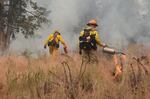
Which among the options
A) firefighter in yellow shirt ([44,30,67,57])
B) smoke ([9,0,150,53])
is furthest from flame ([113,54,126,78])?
smoke ([9,0,150,53])

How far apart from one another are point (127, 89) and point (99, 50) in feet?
18.8

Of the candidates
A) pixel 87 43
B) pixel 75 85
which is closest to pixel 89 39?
pixel 87 43

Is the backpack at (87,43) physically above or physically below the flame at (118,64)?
above

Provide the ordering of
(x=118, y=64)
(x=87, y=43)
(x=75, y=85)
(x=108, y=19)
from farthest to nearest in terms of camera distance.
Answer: (x=108, y=19)
(x=87, y=43)
(x=118, y=64)
(x=75, y=85)

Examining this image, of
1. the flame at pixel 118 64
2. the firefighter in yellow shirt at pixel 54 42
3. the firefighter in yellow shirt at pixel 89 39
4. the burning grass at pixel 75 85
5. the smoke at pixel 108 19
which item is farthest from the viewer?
the smoke at pixel 108 19

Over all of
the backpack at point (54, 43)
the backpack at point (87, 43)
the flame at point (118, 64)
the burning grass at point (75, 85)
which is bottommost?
the burning grass at point (75, 85)

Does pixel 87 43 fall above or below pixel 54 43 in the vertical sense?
below

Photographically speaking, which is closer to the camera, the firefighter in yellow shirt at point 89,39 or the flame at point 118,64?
the flame at point 118,64

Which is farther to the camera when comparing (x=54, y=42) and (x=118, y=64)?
(x=54, y=42)

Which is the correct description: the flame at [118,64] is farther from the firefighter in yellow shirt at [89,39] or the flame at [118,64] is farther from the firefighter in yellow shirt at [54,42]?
the firefighter in yellow shirt at [54,42]

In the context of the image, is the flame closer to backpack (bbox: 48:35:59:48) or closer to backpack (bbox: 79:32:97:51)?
backpack (bbox: 79:32:97:51)

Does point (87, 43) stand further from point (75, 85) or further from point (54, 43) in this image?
point (75, 85)

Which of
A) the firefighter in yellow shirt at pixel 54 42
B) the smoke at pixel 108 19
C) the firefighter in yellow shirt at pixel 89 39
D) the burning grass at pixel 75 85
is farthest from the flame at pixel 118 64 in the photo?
the smoke at pixel 108 19

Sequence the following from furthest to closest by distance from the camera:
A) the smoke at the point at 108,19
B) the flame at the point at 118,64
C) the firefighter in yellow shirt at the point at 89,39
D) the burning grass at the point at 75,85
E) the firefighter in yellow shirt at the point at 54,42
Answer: the smoke at the point at 108,19 → the firefighter in yellow shirt at the point at 54,42 → the firefighter in yellow shirt at the point at 89,39 → the flame at the point at 118,64 → the burning grass at the point at 75,85
